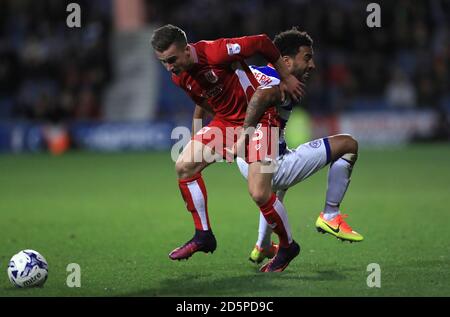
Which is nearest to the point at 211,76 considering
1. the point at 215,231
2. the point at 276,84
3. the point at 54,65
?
the point at 276,84

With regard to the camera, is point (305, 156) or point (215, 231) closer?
point (305, 156)

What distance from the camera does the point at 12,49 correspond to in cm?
2255

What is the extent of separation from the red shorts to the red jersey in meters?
0.07

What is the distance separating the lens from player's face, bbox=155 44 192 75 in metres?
6.59

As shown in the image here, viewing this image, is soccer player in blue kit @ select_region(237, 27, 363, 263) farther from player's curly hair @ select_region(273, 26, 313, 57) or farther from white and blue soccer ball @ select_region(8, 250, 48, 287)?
white and blue soccer ball @ select_region(8, 250, 48, 287)

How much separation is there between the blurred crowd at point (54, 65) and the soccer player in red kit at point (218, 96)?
14.7 meters

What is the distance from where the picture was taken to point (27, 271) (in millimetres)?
6066

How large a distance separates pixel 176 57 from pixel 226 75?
1.53ft

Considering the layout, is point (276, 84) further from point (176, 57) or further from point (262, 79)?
point (176, 57)

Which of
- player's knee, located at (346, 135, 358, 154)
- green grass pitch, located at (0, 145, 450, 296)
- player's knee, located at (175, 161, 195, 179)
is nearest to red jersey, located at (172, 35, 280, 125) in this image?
player's knee, located at (175, 161, 195, 179)

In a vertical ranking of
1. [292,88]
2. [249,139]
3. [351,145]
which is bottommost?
[351,145]

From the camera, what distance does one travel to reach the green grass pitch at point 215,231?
6.10m

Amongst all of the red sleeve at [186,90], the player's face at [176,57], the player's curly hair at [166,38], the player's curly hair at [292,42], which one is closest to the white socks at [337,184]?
the player's curly hair at [292,42]
